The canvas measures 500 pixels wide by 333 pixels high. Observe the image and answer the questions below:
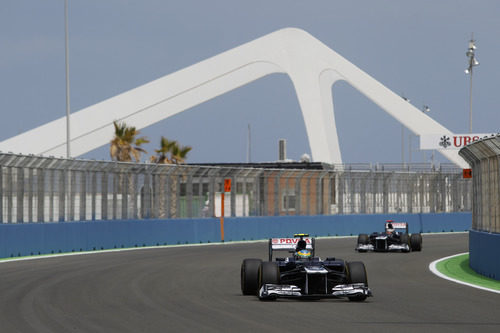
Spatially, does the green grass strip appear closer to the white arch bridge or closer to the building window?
the building window

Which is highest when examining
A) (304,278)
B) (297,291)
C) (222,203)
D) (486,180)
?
(486,180)

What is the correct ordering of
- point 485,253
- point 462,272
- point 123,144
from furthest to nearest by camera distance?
point 123,144 → point 462,272 → point 485,253

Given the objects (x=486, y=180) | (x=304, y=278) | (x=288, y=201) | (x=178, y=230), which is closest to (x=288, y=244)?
(x=304, y=278)

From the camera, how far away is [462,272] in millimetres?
21625

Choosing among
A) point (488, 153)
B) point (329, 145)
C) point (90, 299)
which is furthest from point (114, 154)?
point (90, 299)

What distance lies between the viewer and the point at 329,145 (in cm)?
8175

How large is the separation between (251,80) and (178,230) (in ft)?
165

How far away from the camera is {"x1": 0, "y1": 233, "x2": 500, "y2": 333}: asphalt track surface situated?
11.6m

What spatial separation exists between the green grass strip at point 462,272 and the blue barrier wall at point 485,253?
0.48 ft

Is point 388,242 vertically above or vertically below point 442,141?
below

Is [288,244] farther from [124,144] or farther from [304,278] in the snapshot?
[124,144]

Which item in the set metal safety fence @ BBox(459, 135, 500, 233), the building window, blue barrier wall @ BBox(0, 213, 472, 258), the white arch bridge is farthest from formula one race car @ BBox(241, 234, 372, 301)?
the white arch bridge

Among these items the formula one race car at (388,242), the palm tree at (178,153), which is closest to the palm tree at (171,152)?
the palm tree at (178,153)

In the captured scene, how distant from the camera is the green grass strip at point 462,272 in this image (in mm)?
18456
